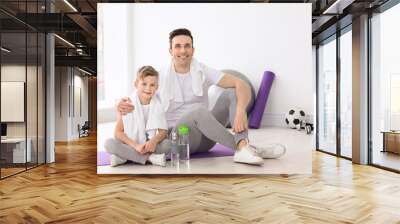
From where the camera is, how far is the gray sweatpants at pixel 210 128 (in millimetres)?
5590

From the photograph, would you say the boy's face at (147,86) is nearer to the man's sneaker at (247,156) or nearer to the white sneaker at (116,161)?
the white sneaker at (116,161)

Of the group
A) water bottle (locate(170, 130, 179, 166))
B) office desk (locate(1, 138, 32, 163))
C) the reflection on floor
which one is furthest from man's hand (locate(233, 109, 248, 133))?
office desk (locate(1, 138, 32, 163))

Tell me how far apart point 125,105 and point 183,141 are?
0.97m

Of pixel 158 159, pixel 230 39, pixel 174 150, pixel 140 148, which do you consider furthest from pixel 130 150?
pixel 230 39

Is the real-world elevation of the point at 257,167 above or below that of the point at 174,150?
below

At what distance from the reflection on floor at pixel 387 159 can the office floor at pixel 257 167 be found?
1.57 metres

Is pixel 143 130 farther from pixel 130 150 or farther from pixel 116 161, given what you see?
pixel 116 161

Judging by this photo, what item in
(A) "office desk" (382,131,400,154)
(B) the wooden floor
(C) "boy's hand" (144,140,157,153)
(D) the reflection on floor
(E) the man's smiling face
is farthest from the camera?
(D) the reflection on floor

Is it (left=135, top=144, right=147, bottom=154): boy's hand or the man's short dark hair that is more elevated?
the man's short dark hair

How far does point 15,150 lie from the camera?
6035 mm

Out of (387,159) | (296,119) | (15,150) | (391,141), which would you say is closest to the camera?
(296,119)

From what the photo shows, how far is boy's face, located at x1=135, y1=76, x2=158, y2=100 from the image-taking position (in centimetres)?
557

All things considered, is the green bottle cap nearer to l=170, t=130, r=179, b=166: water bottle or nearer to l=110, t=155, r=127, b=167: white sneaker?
l=170, t=130, r=179, b=166: water bottle

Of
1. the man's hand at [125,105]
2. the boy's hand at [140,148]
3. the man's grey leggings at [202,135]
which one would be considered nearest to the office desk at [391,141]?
the man's grey leggings at [202,135]
